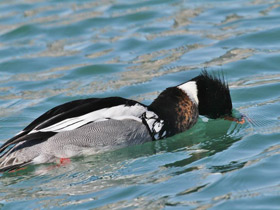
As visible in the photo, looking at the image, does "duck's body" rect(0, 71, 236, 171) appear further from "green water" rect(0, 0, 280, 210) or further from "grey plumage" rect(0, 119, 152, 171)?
"green water" rect(0, 0, 280, 210)

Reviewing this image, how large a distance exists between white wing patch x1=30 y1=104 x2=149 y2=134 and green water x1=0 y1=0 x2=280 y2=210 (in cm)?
41

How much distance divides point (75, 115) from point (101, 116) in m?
0.32

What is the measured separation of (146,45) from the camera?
39.9 feet

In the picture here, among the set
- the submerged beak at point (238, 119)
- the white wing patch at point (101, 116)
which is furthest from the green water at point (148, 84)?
the white wing patch at point (101, 116)

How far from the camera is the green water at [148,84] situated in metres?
6.24

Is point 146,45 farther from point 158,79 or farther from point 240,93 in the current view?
point 240,93

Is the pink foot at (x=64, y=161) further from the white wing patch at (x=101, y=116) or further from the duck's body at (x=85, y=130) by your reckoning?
the white wing patch at (x=101, y=116)

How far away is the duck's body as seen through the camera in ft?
24.2

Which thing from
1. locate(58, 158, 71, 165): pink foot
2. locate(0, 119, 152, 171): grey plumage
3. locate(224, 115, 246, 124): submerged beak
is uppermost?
locate(0, 119, 152, 171): grey plumage

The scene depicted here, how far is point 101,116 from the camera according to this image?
7.64 metres

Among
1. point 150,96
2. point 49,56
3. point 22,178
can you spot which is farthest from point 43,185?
point 49,56

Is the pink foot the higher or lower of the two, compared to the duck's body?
lower

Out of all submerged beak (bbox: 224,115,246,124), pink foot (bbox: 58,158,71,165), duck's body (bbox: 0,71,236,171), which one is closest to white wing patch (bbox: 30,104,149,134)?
duck's body (bbox: 0,71,236,171)

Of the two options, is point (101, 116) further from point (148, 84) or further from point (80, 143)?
point (148, 84)
